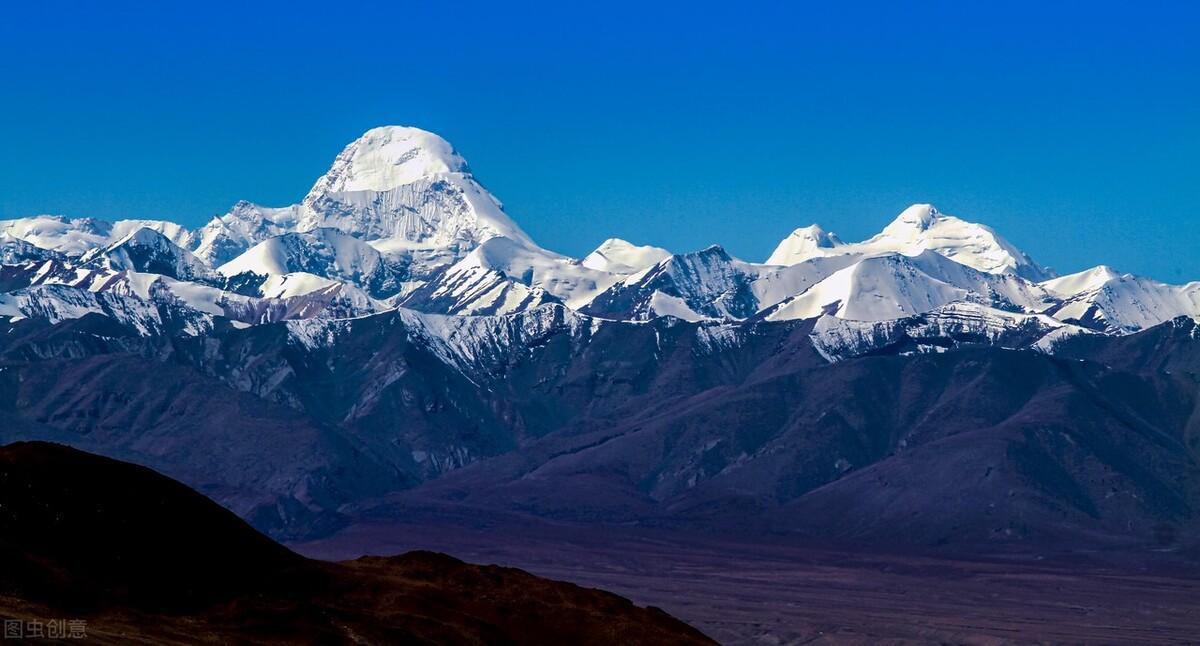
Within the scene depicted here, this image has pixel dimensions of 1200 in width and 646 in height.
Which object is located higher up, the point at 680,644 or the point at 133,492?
the point at 133,492

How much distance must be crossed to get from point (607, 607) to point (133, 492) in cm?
3693

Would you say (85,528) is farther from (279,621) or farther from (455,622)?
(455,622)

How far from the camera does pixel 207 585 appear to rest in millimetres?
140250

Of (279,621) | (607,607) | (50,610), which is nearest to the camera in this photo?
(50,610)

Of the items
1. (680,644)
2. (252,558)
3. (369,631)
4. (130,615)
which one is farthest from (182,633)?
(680,644)

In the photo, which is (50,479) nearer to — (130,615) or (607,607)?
(130,615)

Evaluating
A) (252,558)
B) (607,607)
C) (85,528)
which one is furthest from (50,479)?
(607,607)

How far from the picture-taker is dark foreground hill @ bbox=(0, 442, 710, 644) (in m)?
126

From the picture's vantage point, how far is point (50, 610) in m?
118

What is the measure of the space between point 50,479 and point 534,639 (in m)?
35.5

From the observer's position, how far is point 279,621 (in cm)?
13112

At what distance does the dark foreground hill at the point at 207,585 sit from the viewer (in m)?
126

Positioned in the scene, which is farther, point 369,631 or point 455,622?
point 455,622

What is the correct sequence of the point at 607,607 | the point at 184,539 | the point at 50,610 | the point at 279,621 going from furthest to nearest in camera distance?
the point at 607,607, the point at 184,539, the point at 279,621, the point at 50,610
